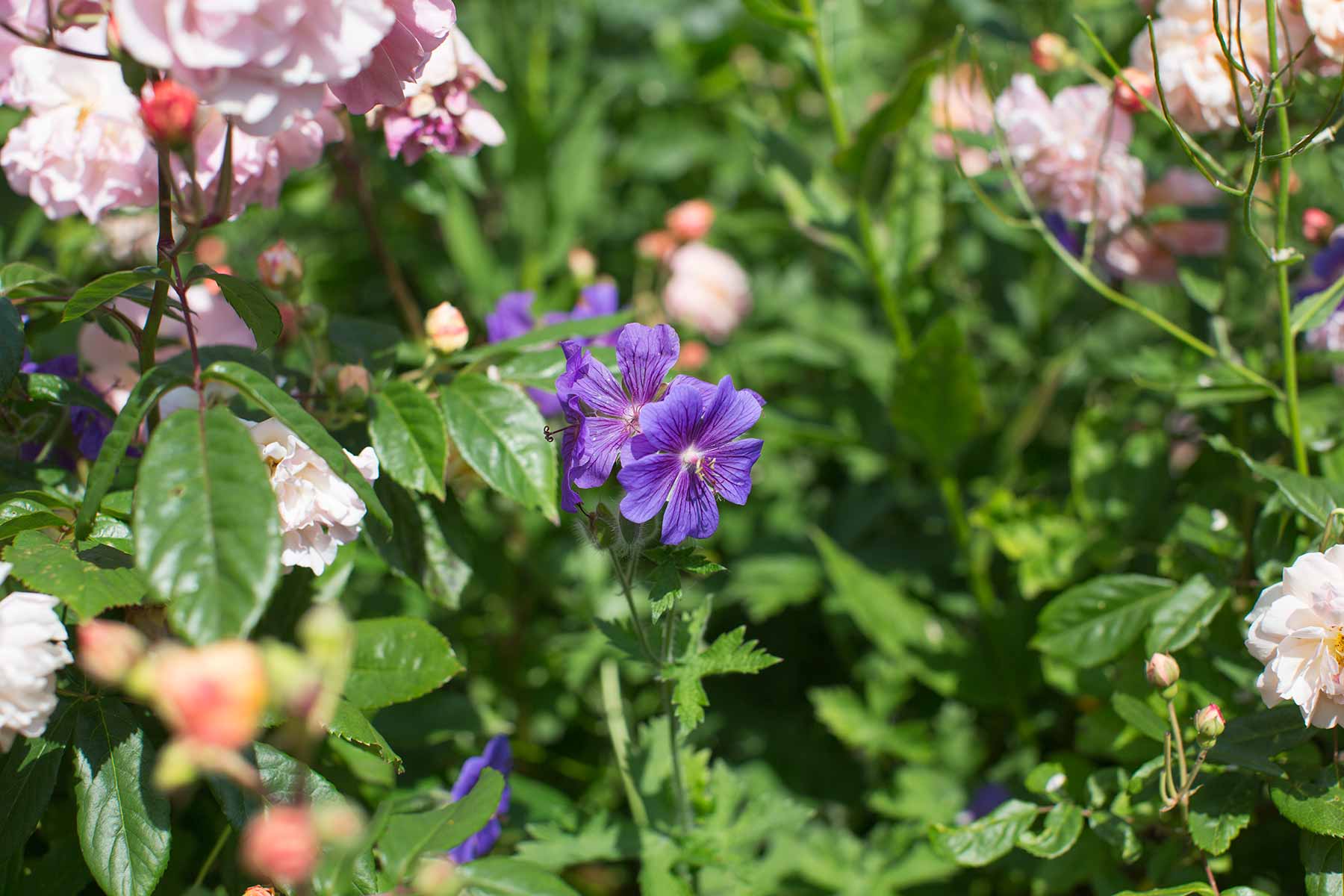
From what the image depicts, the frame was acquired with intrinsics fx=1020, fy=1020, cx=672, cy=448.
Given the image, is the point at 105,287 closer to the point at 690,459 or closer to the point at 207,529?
the point at 207,529

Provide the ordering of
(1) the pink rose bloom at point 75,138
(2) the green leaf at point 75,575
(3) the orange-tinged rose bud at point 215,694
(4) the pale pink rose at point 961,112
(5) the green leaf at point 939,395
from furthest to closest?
(4) the pale pink rose at point 961,112
(5) the green leaf at point 939,395
(1) the pink rose bloom at point 75,138
(2) the green leaf at point 75,575
(3) the orange-tinged rose bud at point 215,694

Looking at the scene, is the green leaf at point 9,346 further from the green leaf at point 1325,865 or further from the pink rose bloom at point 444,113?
the green leaf at point 1325,865

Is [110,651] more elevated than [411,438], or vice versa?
[110,651]

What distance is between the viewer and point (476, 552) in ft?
4.99

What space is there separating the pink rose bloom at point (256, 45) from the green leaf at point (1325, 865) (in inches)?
40.1

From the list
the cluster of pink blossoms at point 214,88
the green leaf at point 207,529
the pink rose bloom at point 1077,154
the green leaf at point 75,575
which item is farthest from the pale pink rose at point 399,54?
the pink rose bloom at point 1077,154

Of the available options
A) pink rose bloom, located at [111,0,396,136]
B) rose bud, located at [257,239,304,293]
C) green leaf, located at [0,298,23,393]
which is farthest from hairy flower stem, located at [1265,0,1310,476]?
green leaf, located at [0,298,23,393]

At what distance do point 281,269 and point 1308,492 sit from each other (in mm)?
1075

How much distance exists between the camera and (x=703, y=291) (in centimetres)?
193

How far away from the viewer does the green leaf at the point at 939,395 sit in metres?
1.42

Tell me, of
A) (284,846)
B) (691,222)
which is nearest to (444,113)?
(691,222)

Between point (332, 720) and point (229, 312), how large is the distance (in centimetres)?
60

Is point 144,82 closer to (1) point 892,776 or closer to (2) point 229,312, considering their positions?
(2) point 229,312

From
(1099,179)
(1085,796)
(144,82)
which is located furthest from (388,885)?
(1099,179)
